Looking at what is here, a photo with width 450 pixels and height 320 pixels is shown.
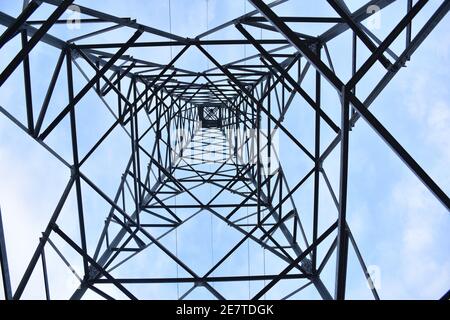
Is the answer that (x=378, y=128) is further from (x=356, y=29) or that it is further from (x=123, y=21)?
(x=123, y=21)

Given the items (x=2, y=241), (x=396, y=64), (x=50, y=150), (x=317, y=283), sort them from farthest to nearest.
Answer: (x=317, y=283) → (x=50, y=150) → (x=396, y=64) → (x=2, y=241)

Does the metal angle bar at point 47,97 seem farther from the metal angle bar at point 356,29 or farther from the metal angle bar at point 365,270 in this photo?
the metal angle bar at point 365,270

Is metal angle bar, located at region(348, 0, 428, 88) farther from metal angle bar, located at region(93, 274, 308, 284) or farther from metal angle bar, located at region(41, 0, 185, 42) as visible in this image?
metal angle bar, located at region(41, 0, 185, 42)

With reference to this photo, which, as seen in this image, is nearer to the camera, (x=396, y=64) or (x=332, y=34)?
(x=396, y=64)

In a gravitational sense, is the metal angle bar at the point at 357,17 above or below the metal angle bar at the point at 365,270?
above

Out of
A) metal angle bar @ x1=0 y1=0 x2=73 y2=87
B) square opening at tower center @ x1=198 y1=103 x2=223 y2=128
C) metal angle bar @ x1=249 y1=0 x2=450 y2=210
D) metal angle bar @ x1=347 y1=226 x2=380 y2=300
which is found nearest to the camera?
metal angle bar @ x1=249 y1=0 x2=450 y2=210

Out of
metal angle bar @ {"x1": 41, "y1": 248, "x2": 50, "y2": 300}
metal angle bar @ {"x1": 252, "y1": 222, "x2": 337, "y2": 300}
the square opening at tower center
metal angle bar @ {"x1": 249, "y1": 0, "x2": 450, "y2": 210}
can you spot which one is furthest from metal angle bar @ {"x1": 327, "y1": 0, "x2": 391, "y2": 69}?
the square opening at tower center

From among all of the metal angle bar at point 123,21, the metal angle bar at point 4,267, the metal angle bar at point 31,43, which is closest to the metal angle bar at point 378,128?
the metal angle bar at point 31,43
